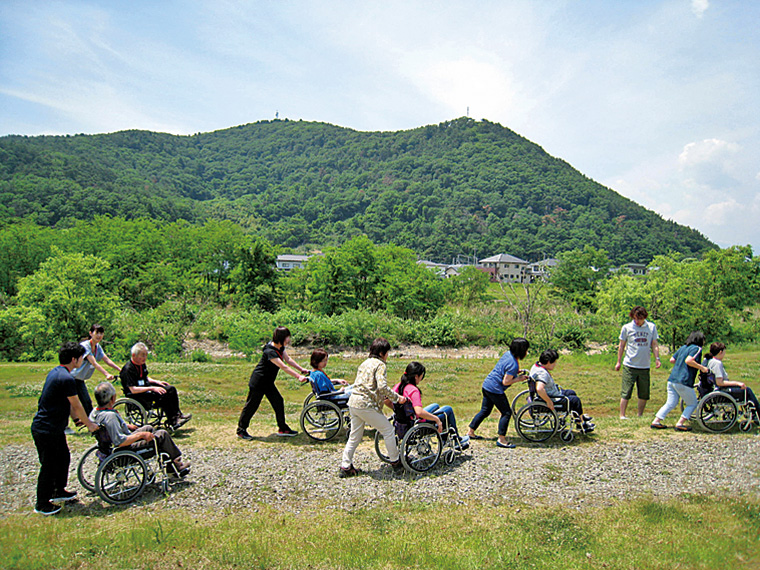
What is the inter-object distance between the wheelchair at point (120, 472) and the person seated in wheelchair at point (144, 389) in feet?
6.36

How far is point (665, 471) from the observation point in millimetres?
6484

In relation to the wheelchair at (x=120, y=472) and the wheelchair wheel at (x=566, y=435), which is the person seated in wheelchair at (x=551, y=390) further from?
the wheelchair at (x=120, y=472)

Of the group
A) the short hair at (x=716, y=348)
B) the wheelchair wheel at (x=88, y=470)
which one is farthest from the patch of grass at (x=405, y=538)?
the short hair at (x=716, y=348)

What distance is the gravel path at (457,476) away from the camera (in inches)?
226

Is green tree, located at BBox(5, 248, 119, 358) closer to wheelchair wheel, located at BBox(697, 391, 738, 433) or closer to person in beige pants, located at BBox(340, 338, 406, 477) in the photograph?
person in beige pants, located at BBox(340, 338, 406, 477)

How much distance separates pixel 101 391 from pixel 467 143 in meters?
175

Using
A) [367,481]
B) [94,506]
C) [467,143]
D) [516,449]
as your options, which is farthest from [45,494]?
[467,143]

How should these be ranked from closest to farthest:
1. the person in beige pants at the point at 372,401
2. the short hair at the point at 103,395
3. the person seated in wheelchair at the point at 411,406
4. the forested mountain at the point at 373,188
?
the short hair at the point at 103,395 < the person in beige pants at the point at 372,401 < the person seated in wheelchair at the point at 411,406 < the forested mountain at the point at 373,188

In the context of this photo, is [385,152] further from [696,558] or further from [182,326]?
[696,558]

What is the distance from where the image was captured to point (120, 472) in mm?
5531

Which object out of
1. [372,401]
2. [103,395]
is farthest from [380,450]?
[103,395]

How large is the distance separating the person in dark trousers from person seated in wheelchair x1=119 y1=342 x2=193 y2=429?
2.20 m

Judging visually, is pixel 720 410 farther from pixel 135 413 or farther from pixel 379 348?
pixel 135 413

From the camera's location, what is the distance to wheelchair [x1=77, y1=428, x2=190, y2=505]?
Result: 17.9 feet
